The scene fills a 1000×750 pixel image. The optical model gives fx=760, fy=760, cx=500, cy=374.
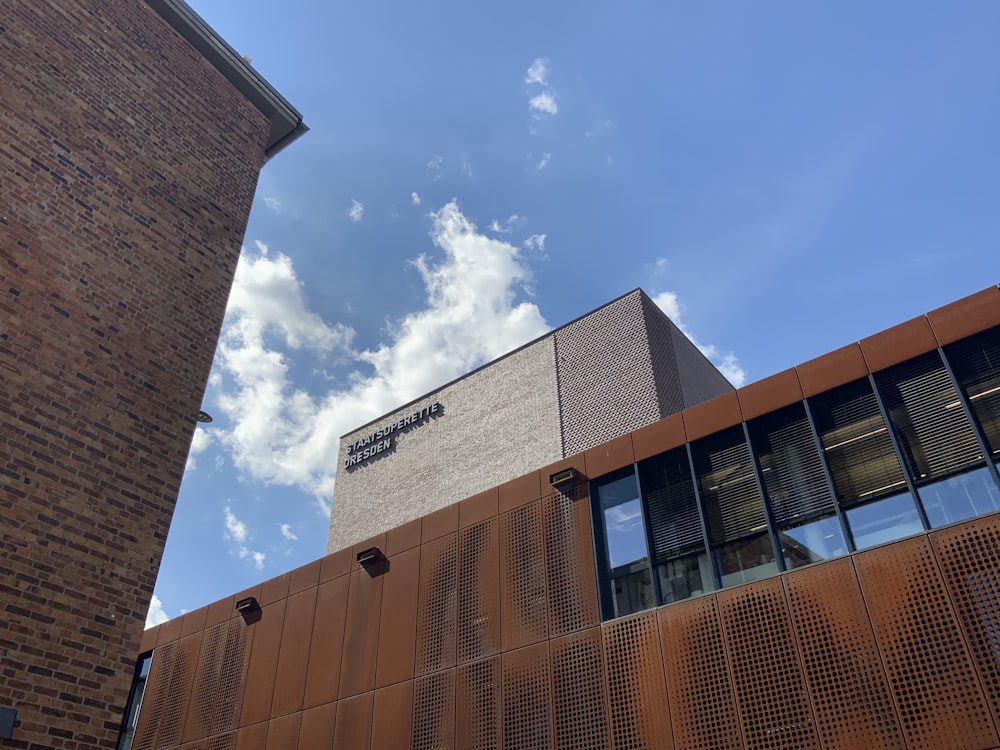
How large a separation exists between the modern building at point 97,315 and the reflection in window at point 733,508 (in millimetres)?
10098

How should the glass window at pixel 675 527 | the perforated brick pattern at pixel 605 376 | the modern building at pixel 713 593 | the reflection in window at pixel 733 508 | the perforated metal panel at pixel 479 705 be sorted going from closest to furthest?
the modern building at pixel 713 593
the reflection in window at pixel 733 508
the glass window at pixel 675 527
the perforated metal panel at pixel 479 705
the perforated brick pattern at pixel 605 376

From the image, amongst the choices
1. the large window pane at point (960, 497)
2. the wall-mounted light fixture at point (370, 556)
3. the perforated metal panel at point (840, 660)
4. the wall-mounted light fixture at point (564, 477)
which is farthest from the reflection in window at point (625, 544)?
the wall-mounted light fixture at point (370, 556)

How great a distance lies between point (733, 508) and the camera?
15211mm

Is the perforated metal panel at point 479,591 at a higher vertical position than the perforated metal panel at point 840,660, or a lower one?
higher

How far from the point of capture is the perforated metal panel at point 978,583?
434 inches

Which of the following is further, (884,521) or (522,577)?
(522,577)

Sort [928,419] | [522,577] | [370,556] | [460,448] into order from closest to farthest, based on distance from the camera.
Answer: [928,419]
[522,577]
[370,556]
[460,448]

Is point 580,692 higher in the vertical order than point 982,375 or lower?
lower

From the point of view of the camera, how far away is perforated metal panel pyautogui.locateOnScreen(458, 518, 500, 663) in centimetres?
1698

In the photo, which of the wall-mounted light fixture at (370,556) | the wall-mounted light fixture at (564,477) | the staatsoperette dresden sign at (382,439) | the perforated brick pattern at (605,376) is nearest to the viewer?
the wall-mounted light fixture at (564,477)

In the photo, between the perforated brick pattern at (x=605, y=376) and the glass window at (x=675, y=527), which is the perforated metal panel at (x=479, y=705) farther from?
the perforated brick pattern at (x=605, y=376)

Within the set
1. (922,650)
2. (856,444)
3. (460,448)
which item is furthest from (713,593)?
(460,448)

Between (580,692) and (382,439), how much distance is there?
928 inches

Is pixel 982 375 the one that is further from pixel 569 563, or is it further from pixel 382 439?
pixel 382 439
